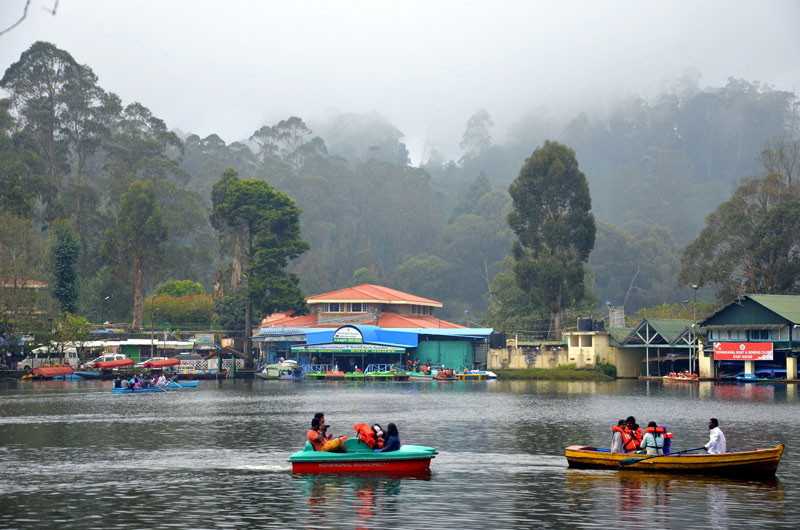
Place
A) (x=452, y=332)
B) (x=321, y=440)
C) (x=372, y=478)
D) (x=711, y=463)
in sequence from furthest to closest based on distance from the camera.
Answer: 1. (x=452, y=332)
2. (x=321, y=440)
3. (x=372, y=478)
4. (x=711, y=463)

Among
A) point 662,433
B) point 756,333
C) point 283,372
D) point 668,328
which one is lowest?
point 662,433

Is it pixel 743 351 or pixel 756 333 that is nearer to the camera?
pixel 756 333

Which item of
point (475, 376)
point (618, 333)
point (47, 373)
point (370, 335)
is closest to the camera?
point (47, 373)

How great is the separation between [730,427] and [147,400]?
4872 centimetres

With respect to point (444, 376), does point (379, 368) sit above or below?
above

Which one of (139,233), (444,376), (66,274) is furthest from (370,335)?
(139,233)

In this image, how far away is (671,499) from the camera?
90.8 ft

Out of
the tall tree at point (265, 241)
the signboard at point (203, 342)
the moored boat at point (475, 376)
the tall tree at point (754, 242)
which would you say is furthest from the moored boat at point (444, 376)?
the tall tree at point (754, 242)

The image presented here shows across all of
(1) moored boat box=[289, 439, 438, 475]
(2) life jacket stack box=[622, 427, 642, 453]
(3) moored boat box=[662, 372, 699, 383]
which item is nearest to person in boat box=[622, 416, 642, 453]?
(2) life jacket stack box=[622, 427, 642, 453]

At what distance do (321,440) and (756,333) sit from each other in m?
76.9

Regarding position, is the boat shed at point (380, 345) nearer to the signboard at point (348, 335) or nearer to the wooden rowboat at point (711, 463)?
the signboard at point (348, 335)

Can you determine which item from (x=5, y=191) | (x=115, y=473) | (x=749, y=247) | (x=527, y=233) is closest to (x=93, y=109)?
(x=5, y=191)

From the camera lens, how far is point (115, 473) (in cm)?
3388

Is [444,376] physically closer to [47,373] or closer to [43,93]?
[47,373]
